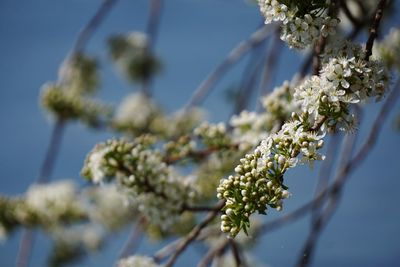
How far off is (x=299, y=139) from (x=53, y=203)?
4.24 m

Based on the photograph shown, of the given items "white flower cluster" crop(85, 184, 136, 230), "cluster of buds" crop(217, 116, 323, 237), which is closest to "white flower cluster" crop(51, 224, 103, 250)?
"white flower cluster" crop(85, 184, 136, 230)

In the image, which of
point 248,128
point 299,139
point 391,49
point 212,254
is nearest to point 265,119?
point 248,128

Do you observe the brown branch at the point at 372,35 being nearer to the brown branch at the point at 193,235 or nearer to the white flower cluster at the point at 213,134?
the brown branch at the point at 193,235

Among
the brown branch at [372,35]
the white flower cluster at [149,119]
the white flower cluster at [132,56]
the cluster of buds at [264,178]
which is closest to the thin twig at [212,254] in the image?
the cluster of buds at [264,178]

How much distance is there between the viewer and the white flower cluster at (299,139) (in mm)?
1728

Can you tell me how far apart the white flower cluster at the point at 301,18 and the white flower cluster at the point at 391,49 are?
1.97 metres

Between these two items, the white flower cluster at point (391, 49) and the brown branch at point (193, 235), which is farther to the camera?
the white flower cluster at point (391, 49)

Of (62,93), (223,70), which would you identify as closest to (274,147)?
(223,70)

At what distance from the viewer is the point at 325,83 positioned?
5.87ft

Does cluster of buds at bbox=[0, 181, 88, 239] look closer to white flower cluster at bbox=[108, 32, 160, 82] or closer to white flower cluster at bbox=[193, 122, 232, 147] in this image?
white flower cluster at bbox=[108, 32, 160, 82]

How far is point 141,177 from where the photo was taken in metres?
2.74

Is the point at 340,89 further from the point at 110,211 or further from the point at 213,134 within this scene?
the point at 110,211

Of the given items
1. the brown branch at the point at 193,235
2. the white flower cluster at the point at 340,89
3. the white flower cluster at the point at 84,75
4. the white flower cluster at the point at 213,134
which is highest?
the white flower cluster at the point at 84,75

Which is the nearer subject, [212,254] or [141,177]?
[141,177]
